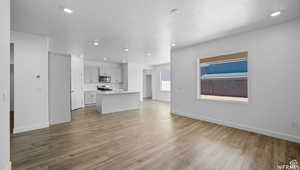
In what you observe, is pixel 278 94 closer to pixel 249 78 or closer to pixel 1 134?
pixel 249 78

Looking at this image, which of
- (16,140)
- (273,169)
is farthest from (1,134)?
(273,169)

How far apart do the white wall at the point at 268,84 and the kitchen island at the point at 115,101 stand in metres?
3.40

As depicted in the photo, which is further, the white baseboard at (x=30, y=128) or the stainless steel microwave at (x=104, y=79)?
the stainless steel microwave at (x=104, y=79)

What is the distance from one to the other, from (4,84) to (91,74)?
6.12 meters

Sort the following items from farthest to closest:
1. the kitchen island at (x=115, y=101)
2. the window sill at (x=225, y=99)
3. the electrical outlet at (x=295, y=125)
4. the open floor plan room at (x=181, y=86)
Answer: the kitchen island at (x=115, y=101) < the window sill at (x=225, y=99) < the electrical outlet at (x=295, y=125) < the open floor plan room at (x=181, y=86)

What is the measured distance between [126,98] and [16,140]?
373cm

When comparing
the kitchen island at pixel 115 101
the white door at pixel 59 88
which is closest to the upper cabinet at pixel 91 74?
the kitchen island at pixel 115 101

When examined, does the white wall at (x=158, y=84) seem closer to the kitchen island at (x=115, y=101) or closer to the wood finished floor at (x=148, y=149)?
the kitchen island at (x=115, y=101)

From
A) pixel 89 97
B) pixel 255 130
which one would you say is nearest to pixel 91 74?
pixel 89 97

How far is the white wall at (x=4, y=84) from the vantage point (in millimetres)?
1502

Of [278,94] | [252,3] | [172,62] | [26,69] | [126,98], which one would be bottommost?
[126,98]

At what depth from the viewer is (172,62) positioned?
5.14m

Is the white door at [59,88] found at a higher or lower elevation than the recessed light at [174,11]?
lower

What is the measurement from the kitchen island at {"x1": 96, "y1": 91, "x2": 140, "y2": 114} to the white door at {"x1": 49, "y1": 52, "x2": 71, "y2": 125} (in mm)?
1413
